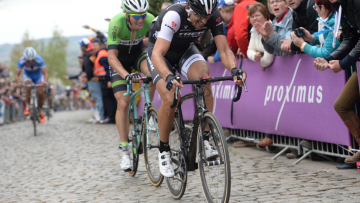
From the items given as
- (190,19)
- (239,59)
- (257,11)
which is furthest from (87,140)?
(190,19)

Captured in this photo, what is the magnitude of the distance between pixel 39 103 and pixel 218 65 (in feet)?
24.5

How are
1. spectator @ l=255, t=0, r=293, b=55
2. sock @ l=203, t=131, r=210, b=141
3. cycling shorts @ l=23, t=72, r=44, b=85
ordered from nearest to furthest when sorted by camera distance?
sock @ l=203, t=131, r=210, b=141 < spectator @ l=255, t=0, r=293, b=55 < cycling shorts @ l=23, t=72, r=44, b=85

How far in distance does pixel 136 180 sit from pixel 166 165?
1.26 meters

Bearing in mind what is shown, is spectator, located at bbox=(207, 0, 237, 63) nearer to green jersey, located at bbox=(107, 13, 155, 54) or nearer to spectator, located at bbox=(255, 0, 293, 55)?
spectator, located at bbox=(255, 0, 293, 55)

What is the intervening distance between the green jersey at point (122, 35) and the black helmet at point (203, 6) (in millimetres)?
2097

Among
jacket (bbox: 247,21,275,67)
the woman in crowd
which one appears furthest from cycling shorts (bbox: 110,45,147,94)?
the woman in crowd

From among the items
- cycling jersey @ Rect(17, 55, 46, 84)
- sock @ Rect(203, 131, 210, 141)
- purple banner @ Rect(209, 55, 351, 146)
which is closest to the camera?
sock @ Rect(203, 131, 210, 141)

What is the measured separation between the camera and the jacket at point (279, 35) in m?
6.30

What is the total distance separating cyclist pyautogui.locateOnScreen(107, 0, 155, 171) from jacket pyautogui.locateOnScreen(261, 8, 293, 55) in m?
1.86

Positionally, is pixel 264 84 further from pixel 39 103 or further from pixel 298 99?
pixel 39 103

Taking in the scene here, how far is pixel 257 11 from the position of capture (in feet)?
22.5

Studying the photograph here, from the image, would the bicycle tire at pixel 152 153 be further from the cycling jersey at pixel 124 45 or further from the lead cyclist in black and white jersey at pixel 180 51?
the cycling jersey at pixel 124 45

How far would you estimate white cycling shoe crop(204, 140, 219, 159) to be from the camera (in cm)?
386

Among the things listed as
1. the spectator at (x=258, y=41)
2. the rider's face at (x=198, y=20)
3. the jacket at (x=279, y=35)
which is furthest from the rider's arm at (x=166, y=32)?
the spectator at (x=258, y=41)
